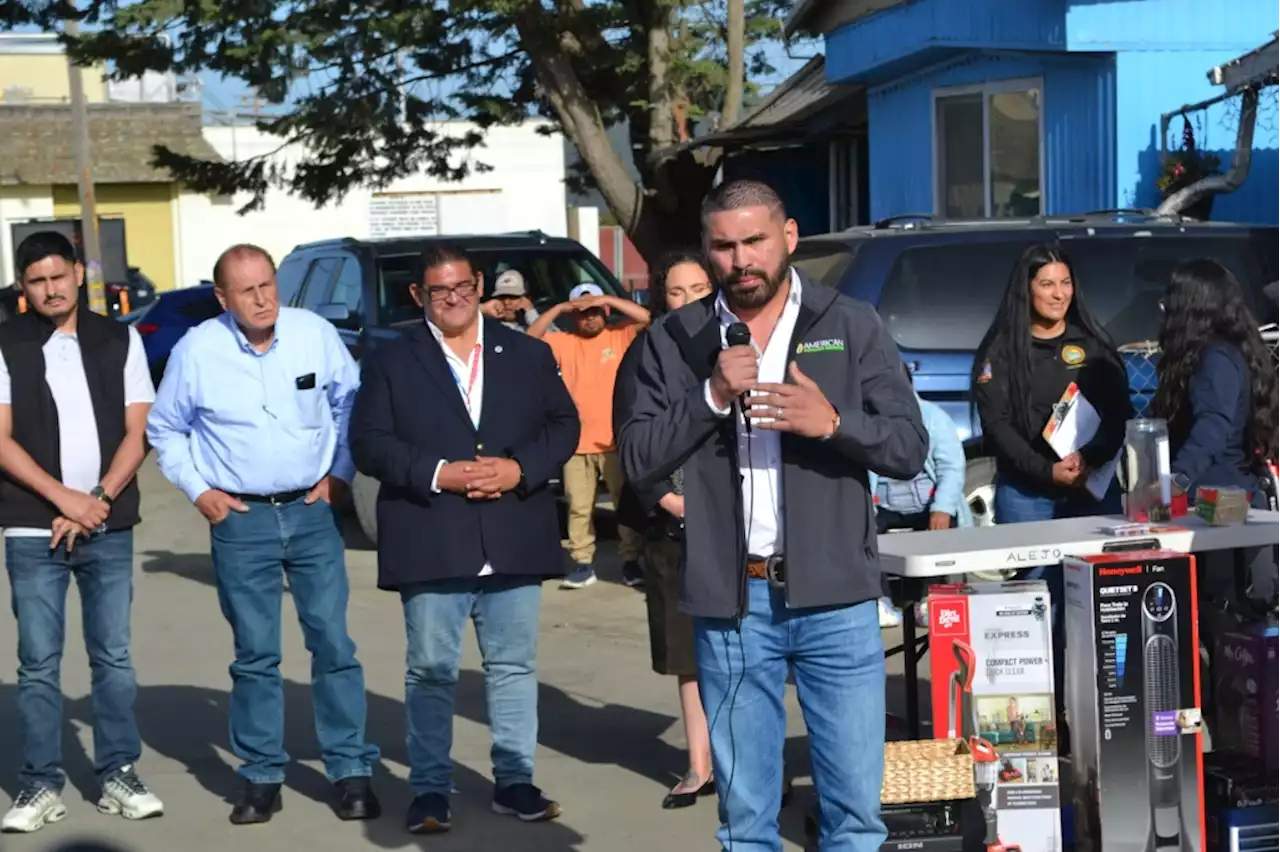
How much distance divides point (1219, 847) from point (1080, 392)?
1790mm

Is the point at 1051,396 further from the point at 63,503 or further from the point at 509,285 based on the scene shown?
the point at 509,285

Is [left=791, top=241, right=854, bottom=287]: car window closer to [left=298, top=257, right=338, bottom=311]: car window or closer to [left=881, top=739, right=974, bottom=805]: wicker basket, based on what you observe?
[left=881, top=739, right=974, bottom=805]: wicker basket

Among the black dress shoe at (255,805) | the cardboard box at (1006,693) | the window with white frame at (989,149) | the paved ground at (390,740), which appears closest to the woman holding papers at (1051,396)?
the cardboard box at (1006,693)

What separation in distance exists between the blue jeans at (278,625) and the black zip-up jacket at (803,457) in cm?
239

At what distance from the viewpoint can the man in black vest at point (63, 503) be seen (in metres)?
6.40

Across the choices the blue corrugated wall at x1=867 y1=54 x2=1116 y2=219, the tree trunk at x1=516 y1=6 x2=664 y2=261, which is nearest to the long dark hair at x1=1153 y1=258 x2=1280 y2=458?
the blue corrugated wall at x1=867 y1=54 x2=1116 y2=219

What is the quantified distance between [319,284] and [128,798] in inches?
297

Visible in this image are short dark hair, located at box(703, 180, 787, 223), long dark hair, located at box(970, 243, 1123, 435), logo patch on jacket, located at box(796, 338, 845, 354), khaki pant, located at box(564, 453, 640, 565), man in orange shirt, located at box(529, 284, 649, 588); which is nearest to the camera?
short dark hair, located at box(703, 180, 787, 223)

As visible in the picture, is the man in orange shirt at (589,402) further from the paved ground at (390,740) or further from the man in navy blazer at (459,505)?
the man in navy blazer at (459,505)

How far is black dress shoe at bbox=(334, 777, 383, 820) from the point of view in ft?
21.5

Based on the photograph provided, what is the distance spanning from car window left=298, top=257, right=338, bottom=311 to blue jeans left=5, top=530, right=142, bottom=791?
6.80m

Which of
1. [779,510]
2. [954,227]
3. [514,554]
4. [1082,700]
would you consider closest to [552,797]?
[514,554]

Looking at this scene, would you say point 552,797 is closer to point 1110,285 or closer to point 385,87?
point 1110,285

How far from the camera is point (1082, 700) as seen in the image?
215 inches
